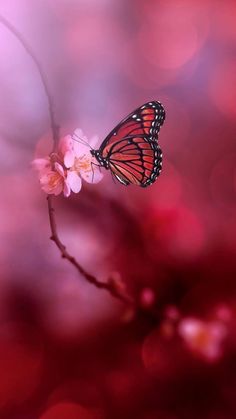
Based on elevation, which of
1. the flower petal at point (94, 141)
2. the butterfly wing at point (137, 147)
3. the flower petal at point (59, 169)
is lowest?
the flower petal at point (59, 169)

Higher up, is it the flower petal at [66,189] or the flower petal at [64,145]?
the flower petal at [64,145]

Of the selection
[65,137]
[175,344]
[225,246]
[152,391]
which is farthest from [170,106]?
[152,391]

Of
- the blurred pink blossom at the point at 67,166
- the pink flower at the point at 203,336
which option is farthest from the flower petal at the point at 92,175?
the pink flower at the point at 203,336

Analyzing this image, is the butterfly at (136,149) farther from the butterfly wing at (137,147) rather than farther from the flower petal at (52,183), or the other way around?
the flower petal at (52,183)

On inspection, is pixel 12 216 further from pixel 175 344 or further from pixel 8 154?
pixel 175 344

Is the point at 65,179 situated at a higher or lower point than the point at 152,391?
higher

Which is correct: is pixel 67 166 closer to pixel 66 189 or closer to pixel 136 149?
pixel 66 189

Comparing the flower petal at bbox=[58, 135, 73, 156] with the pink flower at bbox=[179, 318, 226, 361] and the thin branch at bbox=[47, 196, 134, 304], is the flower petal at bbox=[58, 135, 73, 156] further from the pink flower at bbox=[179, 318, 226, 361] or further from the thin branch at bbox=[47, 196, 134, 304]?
the pink flower at bbox=[179, 318, 226, 361]

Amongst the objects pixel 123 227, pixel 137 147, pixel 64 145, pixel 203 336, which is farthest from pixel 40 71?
pixel 203 336
